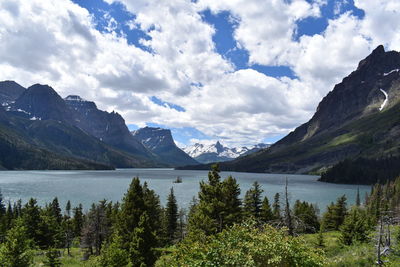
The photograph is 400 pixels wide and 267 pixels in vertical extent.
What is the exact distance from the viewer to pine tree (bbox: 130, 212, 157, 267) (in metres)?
35.8

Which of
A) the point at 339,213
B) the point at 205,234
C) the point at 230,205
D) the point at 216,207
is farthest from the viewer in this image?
A: the point at 339,213

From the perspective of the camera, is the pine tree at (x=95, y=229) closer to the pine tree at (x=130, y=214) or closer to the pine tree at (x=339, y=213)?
the pine tree at (x=130, y=214)

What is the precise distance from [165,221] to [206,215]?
38.9m

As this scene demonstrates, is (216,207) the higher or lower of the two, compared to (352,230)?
higher

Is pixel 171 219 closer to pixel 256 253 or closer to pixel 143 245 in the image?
pixel 143 245

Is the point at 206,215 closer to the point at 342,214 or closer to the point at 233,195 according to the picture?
the point at 233,195

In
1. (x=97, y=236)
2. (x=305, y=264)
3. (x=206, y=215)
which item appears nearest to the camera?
(x=305, y=264)

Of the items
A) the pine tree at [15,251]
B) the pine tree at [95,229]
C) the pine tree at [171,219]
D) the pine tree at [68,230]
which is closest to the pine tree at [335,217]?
the pine tree at [171,219]

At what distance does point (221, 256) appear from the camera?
14438mm

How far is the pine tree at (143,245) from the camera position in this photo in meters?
35.8

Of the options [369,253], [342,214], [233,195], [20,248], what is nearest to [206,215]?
[233,195]

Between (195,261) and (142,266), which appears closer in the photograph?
(195,261)

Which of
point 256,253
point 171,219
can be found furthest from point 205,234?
point 171,219

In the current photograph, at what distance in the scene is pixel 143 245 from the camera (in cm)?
3650
